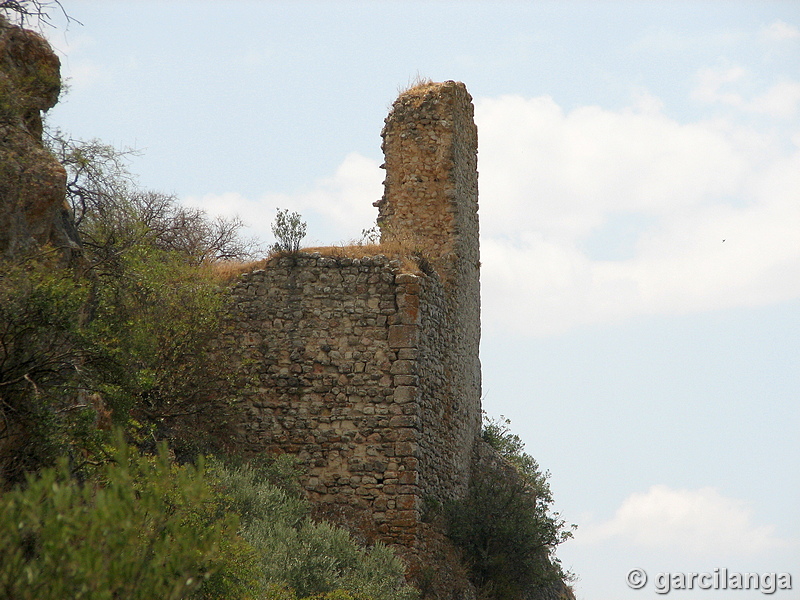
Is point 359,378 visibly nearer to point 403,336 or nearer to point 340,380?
point 340,380

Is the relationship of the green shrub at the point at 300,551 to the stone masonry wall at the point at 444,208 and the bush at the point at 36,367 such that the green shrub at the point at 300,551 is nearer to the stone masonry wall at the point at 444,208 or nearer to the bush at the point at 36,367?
the bush at the point at 36,367

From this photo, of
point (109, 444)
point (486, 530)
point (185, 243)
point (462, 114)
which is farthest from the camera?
point (185, 243)

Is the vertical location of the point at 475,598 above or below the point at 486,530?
below

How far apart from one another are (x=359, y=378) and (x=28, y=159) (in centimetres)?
544

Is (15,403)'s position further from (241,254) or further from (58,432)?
(241,254)

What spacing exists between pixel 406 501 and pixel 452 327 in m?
3.32

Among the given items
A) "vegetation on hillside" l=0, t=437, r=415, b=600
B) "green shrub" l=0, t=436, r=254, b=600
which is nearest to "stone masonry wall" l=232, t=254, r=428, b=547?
"vegetation on hillside" l=0, t=437, r=415, b=600

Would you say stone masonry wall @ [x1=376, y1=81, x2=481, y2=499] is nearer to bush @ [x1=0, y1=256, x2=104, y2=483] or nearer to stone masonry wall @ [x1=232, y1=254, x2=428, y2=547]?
stone masonry wall @ [x1=232, y1=254, x2=428, y2=547]

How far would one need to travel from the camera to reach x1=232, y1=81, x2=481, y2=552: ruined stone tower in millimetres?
12852

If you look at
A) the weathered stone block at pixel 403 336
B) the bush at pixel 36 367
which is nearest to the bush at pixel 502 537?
the weathered stone block at pixel 403 336

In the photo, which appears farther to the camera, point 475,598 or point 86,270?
point 475,598

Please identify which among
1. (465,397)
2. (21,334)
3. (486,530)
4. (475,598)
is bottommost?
(475,598)

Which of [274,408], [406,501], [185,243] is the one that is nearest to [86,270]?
[274,408]

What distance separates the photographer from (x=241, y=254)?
24.8 metres
